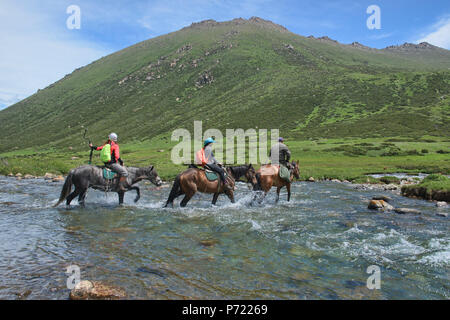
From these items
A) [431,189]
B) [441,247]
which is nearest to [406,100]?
[431,189]

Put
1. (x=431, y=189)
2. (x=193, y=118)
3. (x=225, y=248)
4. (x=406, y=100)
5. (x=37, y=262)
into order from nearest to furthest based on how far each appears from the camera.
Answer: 1. (x=37, y=262)
2. (x=225, y=248)
3. (x=431, y=189)
4. (x=406, y=100)
5. (x=193, y=118)

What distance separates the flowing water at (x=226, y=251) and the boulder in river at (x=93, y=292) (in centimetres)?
23

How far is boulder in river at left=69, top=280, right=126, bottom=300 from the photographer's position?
5.75m

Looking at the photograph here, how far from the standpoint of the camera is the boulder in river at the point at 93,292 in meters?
5.75

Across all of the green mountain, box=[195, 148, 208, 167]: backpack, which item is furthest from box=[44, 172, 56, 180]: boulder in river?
the green mountain

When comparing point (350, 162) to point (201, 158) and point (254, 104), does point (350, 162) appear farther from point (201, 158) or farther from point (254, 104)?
point (254, 104)

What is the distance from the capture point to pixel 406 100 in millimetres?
104750

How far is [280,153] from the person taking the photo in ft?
57.1

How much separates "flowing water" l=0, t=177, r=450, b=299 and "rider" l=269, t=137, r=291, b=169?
11.3ft

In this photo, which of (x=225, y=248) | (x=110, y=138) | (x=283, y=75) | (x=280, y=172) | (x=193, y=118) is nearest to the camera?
(x=225, y=248)

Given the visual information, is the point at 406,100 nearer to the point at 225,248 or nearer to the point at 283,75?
the point at 283,75

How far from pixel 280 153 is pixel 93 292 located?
524 inches
